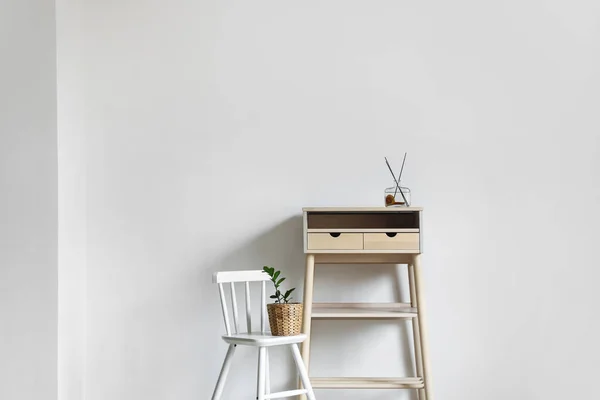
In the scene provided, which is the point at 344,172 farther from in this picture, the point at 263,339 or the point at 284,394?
the point at 284,394

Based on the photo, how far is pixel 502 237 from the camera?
3109 mm

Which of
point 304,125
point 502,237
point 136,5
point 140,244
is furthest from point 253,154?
point 502,237

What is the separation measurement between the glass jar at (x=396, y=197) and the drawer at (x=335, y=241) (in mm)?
209

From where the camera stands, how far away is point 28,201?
297 centimetres

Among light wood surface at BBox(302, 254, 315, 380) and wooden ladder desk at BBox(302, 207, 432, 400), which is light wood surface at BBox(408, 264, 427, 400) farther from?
light wood surface at BBox(302, 254, 315, 380)

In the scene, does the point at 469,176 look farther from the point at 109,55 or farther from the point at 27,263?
the point at 27,263

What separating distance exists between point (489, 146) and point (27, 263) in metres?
2.02

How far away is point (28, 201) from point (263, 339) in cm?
118

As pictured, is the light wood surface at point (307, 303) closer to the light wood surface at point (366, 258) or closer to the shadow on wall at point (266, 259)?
the light wood surface at point (366, 258)

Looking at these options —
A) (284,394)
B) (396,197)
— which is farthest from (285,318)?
(396,197)

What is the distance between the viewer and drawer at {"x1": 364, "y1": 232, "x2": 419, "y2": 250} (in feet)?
9.21

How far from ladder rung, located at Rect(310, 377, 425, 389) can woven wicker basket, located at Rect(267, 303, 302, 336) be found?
280mm

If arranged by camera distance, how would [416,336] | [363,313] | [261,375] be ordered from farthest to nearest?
[416,336] < [363,313] < [261,375]

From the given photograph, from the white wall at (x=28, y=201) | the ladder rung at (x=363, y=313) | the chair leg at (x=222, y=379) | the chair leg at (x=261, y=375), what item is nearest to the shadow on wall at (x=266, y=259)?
the ladder rung at (x=363, y=313)
